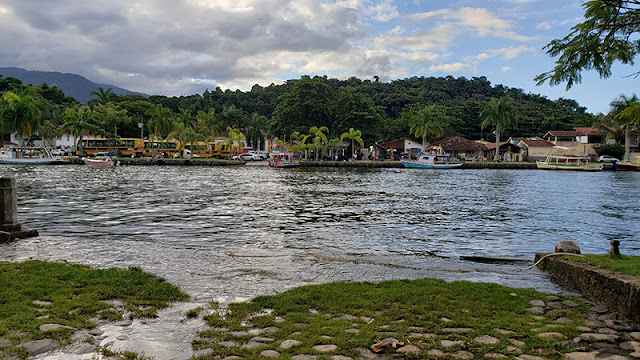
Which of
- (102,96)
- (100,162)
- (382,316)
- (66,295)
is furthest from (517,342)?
(102,96)

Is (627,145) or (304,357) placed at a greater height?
(627,145)

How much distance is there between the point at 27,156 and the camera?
5781 centimetres

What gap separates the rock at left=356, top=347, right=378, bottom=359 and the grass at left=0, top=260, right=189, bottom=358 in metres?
2.98

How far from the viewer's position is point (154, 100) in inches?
4973

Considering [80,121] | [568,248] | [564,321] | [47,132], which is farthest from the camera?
[47,132]

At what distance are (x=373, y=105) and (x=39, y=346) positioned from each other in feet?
264

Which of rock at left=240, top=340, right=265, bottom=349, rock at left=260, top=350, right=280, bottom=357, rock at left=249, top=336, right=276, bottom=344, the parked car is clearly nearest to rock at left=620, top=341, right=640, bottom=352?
rock at left=260, top=350, right=280, bottom=357

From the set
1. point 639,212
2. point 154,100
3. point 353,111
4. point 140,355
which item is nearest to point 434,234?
point 140,355

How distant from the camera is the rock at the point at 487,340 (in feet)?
16.4

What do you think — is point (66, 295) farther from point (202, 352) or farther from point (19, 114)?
point (19, 114)

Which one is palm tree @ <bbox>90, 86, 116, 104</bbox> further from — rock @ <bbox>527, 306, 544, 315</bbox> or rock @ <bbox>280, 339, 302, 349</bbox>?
rock @ <bbox>527, 306, 544, 315</bbox>

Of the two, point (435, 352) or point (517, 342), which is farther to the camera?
point (517, 342)

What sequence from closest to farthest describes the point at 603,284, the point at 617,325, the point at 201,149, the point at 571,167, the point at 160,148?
the point at 617,325, the point at 603,284, the point at 571,167, the point at 160,148, the point at 201,149

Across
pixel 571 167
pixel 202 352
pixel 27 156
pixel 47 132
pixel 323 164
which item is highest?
pixel 47 132
